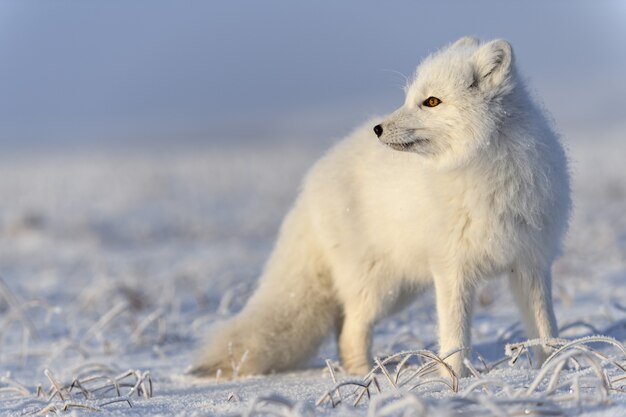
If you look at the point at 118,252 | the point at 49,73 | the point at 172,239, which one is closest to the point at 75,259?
the point at 118,252

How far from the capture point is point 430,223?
3826mm

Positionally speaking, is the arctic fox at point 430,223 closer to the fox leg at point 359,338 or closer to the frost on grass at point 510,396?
the fox leg at point 359,338

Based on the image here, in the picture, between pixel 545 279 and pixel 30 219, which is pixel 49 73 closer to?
pixel 30 219

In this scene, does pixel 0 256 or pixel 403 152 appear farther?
pixel 0 256

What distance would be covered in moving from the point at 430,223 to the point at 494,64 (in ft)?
2.60

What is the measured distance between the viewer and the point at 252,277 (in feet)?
24.0

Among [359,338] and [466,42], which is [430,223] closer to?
[359,338]

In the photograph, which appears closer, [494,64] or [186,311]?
[494,64]

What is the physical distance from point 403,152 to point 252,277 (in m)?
3.50

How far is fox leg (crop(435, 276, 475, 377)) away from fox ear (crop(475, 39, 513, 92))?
927 millimetres

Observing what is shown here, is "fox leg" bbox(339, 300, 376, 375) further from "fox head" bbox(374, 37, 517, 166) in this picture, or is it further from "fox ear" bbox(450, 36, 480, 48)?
"fox ear" bbox(450, 36, 480, 48)

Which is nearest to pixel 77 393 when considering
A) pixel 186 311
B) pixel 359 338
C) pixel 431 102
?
pixel 359 338

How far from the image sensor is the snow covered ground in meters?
2.78

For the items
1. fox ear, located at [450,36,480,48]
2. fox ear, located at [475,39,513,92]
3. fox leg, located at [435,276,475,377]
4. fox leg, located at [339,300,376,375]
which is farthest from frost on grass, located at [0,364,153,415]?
fox ear, located at [450,36,480,48]
